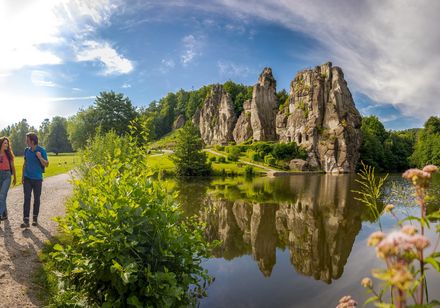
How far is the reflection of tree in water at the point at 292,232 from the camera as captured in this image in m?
12.6

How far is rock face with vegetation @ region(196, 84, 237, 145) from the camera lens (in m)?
114

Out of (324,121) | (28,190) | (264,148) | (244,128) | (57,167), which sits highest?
(324,121)

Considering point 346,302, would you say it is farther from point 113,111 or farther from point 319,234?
point 113,111

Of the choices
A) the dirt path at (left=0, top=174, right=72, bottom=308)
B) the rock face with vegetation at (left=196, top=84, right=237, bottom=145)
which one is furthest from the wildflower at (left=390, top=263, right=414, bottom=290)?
the rock face with vegetation at (left=196, top=84, right=237, bottom=145)

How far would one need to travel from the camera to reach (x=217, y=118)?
12556 cm

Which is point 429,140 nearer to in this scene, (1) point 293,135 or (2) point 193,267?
(1) point 293,135

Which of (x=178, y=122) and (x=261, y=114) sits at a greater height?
(x=178, y=122)

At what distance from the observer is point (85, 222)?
6.89m

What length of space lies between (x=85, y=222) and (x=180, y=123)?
14528cm

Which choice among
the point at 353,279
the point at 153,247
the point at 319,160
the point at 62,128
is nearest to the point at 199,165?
the point at 319,160

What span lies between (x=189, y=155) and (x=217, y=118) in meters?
71.3

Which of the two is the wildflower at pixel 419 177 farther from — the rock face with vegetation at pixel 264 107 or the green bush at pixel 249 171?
the rock face with vegetation at pixel 264 107

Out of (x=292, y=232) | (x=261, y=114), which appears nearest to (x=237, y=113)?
(x=261, y=114)

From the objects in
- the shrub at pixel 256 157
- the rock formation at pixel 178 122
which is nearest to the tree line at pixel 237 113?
the rock formation at pixel 178 122
